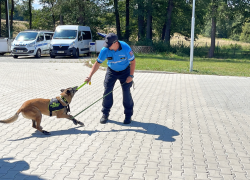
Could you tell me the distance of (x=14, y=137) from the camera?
5.48 metres

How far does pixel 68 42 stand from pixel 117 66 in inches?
675

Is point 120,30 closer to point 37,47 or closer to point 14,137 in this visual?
point 37,47

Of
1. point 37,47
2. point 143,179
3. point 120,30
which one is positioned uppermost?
point 120,30

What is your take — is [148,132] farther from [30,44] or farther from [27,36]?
[27,36]

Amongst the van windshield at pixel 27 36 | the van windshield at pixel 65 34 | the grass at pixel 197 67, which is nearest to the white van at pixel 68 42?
the van windshield at pixel 65 34

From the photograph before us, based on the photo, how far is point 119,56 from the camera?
5.79m

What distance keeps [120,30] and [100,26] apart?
4460 millimetres

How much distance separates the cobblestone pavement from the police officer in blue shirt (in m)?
0.45

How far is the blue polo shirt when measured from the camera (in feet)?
18.9

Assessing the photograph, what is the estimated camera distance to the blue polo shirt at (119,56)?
5750 millimetres

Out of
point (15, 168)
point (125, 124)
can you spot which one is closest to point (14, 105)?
point (125, 124)

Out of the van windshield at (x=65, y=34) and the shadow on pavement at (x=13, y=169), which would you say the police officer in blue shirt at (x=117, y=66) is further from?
the van windshield at (x=65, y=34)

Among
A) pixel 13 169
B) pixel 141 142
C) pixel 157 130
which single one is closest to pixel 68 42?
pixel 157 130

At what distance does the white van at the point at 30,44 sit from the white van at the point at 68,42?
1096 millimetres
